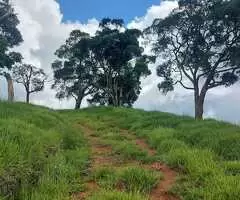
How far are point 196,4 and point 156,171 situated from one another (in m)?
24.9

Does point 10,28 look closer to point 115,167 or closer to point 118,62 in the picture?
point 118,62

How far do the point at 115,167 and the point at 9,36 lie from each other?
3053cm

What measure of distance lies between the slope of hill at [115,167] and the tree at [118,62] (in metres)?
29.1

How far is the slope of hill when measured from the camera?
6.65 metres

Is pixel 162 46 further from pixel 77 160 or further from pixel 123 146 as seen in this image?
pixel 77 160

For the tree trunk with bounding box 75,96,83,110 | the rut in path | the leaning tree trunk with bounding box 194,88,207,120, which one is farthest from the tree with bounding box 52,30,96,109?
the rut in path

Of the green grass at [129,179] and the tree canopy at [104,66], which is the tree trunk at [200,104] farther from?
the green grass at [129,179]

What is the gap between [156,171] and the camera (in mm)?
8414

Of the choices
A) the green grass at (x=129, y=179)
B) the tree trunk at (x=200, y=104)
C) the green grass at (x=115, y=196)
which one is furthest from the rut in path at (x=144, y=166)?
the tree trunk at (x=200, y=104)

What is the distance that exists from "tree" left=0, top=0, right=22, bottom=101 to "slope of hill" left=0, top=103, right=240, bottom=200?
64.3 feet

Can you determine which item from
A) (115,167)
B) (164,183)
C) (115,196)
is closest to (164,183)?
(164,183)

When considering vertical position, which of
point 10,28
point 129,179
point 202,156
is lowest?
point 129,179

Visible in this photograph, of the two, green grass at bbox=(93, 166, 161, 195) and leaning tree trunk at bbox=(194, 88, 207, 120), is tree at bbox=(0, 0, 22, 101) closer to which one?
leaning tree trunk at bbox=(194, 88, 207, 120)

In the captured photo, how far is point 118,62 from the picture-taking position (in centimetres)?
4212
